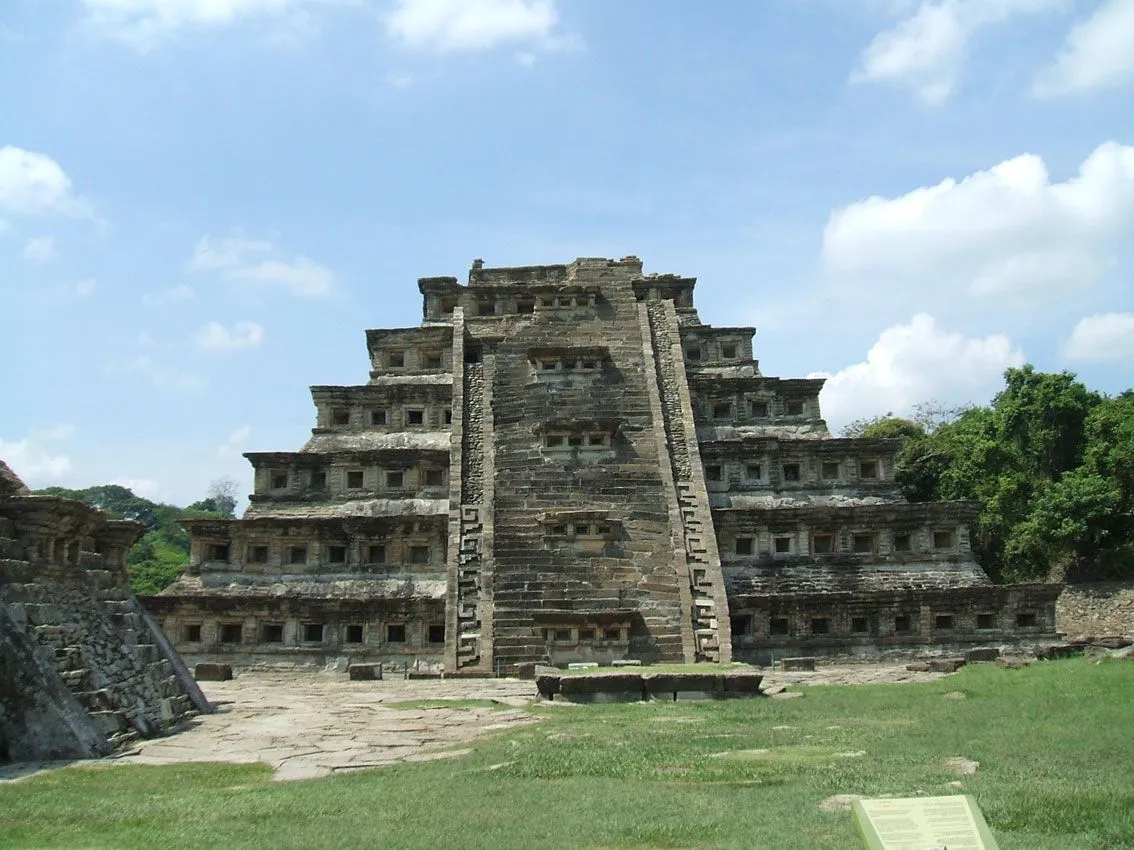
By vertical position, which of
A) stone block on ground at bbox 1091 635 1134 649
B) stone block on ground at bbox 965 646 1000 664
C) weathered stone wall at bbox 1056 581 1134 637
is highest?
weathered stone wall at bbox 1056 581 1134 637

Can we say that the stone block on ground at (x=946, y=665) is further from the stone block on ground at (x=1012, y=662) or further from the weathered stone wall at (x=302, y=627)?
the weathered stone wall at (x=302, y=627)

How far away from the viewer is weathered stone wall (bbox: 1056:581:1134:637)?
28500 mm

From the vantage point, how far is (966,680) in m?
15.8

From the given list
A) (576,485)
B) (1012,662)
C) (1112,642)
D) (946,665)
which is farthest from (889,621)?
(576,485)

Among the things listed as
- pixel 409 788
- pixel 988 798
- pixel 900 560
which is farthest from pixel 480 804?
pixel 900 560

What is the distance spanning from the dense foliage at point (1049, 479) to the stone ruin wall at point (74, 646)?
26.5 metres

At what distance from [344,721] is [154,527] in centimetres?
4622

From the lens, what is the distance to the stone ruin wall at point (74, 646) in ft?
34.3

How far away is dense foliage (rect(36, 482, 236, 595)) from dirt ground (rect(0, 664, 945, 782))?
3627 centimetres

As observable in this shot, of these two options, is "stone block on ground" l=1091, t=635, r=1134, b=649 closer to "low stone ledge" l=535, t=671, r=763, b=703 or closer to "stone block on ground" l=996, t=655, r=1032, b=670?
"stone block on ground" l=996, t=655, r=1032, b=670

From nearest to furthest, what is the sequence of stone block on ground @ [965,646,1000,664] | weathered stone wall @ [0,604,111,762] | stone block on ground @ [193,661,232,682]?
1. weathered stone wall @ [0,604,111,762]
2. stone block on ground @ [965,646,1000,664]
3. stone block on ground @ [193,661,232,682]

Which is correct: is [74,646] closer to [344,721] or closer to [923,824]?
[344,721]

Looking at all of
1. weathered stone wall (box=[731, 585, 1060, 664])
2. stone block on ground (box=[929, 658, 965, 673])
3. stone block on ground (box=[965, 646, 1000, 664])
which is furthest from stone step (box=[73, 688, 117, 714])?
stone block on ground (box=[965, 646, 1000, 664])

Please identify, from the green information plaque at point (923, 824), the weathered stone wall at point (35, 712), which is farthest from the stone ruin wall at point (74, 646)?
the green information plaque at point (923, 824)
